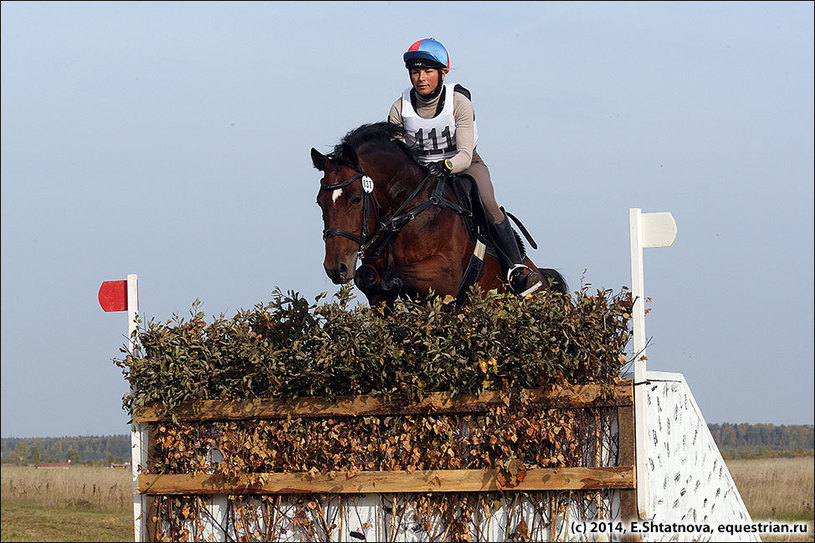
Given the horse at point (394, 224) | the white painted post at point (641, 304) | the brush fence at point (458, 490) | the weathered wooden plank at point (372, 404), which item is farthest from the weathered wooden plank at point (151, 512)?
the white painted post at point (641, 304)

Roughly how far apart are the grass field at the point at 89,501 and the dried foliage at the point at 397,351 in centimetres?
405

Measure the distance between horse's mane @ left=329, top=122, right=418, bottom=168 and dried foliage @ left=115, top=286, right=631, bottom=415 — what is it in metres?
1.26

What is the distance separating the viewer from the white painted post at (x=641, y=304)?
427cm

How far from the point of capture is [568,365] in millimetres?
4328

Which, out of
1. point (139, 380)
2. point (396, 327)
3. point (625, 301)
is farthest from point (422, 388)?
point (139, 380)

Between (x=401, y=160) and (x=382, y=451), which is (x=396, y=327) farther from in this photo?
(x=401, y=160)

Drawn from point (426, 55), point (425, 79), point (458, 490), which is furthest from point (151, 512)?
point (426, 55)

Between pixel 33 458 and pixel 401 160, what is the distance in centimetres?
1033

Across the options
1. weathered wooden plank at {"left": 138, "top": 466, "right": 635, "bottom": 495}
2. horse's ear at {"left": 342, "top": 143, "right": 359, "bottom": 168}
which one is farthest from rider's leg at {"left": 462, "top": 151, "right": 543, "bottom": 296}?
weathered wooden plank at {"left": 138, "top": 466, "right": 635, "bottom": 495}

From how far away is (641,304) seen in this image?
4422 mm

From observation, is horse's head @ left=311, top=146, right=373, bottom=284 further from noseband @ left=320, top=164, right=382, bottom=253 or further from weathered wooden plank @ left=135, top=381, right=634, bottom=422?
weathered wooden plank @ left=135, top=381, right=634, bottom=422

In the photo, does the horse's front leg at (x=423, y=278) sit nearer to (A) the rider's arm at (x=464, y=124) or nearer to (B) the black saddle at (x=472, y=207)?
(B) the black saddle at (x=472, y=207)

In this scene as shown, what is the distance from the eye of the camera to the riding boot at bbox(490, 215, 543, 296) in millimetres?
5770

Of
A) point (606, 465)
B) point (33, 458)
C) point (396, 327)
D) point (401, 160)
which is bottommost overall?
point (33, 458)
